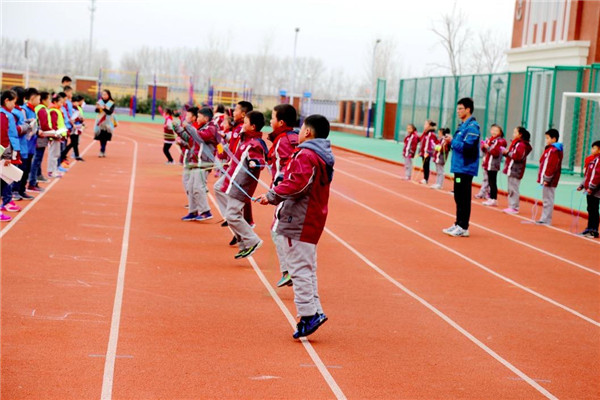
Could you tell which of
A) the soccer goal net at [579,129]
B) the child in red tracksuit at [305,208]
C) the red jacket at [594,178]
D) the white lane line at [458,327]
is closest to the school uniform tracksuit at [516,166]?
the red jacket at [594,178]

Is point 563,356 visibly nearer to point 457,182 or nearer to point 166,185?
point 457,182

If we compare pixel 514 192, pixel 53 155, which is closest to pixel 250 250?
pixel 514 192

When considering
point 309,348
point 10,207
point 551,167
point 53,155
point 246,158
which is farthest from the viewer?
point 53,155

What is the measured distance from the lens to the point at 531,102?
29578 mm

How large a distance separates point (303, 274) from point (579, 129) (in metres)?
21.3

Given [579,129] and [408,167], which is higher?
[579,129]

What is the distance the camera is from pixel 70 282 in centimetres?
888

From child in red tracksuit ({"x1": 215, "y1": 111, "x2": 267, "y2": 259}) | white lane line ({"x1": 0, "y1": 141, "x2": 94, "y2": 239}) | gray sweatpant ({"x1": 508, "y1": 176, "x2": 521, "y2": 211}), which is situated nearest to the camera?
child in red tracksuit ({"x1": 215, "y1": 111, "x2": 267, "y2": 259})

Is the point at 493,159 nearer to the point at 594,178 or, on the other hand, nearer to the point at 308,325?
the point at 594,178

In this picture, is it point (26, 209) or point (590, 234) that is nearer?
point (26, 209)

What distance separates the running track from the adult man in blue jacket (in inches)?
19.6

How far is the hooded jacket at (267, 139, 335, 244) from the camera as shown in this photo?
7266 millimetres

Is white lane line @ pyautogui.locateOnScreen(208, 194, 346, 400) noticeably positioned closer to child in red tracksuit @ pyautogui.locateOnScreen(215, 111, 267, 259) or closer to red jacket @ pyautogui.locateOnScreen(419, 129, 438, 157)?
child in red tracksuit @ pyautogui.locateOnScreen(215, 111, 267, 259)

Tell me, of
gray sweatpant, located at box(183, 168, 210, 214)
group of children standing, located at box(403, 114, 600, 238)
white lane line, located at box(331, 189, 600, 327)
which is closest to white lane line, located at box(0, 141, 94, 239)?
gray sweatpant, located at box(183, 168, 210, 214)
